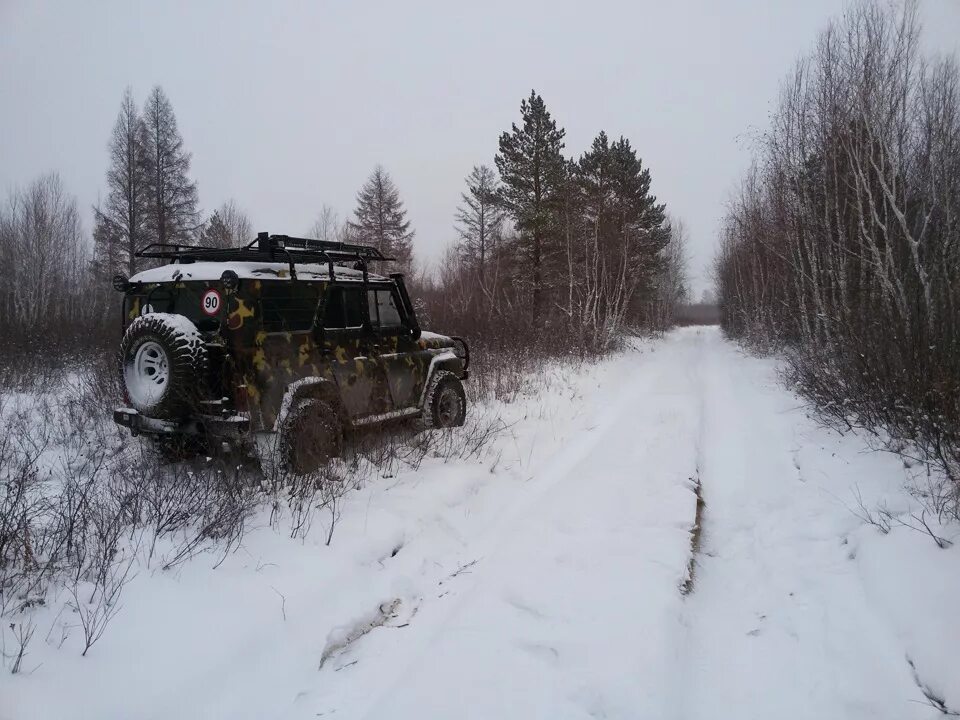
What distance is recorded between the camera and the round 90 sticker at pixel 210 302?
4.59 metres

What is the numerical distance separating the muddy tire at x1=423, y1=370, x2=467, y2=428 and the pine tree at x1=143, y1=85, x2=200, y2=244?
20.0 meters

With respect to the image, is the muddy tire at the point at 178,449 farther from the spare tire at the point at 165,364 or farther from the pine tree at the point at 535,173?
the pine tree at the point at 535,173

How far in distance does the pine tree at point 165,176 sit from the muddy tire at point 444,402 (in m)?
20.0

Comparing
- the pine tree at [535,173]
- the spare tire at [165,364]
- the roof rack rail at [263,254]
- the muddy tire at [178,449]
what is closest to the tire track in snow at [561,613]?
the spare tire at [165,364]

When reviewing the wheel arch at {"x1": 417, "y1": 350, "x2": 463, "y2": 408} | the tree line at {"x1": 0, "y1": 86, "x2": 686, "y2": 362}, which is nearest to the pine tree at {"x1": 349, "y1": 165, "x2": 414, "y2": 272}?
the tree line at {"x1": 0, "y1": 86, "x2": 686, "y2": 362}

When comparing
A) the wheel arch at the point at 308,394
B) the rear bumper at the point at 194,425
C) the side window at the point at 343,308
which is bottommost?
the rear bumper at the point at 194,425

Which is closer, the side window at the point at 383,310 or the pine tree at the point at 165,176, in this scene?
the side window at the point at 383,310

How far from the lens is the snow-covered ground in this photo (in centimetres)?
254

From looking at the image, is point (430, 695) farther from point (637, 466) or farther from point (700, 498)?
point (637, 466)

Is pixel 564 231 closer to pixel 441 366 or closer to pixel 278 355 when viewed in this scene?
pixel 441 366

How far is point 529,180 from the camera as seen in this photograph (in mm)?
23062

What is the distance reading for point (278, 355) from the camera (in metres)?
4.80

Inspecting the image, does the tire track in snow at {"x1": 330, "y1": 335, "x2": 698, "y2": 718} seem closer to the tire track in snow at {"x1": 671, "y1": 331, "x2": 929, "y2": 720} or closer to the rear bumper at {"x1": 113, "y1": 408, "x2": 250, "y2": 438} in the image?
the tire track in snow at {"x1": 671, "y1": 331, "x2": 929, "y2": 720}

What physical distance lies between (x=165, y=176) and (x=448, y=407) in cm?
2145
